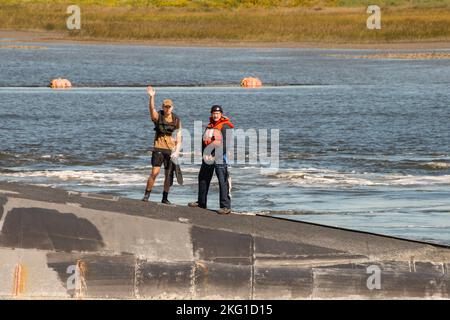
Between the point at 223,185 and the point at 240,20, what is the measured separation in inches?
3857

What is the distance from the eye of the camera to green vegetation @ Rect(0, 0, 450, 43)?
107688mm

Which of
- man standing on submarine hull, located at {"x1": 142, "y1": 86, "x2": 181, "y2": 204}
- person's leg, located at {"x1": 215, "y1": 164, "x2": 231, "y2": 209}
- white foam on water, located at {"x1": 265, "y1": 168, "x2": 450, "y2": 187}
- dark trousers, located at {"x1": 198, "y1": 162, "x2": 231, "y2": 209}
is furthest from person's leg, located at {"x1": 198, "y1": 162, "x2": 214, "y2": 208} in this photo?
white foam on water, located at {"x1": 265, "y1": 168, "x2": 450, "y2": 187}

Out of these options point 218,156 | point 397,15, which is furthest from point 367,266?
point 397,15

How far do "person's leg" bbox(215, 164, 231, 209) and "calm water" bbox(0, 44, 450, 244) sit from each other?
4195 mm

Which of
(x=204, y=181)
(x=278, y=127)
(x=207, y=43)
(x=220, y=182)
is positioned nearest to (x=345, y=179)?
(x=204, y=181)

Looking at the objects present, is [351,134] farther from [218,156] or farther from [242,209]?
[218,156]

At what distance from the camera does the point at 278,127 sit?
160ft

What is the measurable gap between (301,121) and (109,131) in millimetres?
8800

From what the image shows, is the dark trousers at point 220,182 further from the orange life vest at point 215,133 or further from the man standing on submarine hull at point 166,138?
the man standing on submarine hull at point 166,138

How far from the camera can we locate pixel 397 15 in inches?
4734

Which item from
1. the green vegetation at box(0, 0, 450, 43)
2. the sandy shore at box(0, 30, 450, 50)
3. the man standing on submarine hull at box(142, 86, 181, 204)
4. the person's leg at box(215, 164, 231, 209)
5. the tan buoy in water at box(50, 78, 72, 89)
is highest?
the green vegetation at box(0, 0, 450, 43)

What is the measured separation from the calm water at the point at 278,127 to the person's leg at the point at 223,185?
13.8ft

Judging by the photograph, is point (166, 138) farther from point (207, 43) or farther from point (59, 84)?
point (207, 43)

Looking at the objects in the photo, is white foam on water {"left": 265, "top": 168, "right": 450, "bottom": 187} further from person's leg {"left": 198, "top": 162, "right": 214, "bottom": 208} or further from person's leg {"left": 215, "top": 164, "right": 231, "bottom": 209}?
person's leg {"left": 215, "top": 164, "right": 231, "bottom": 209}
